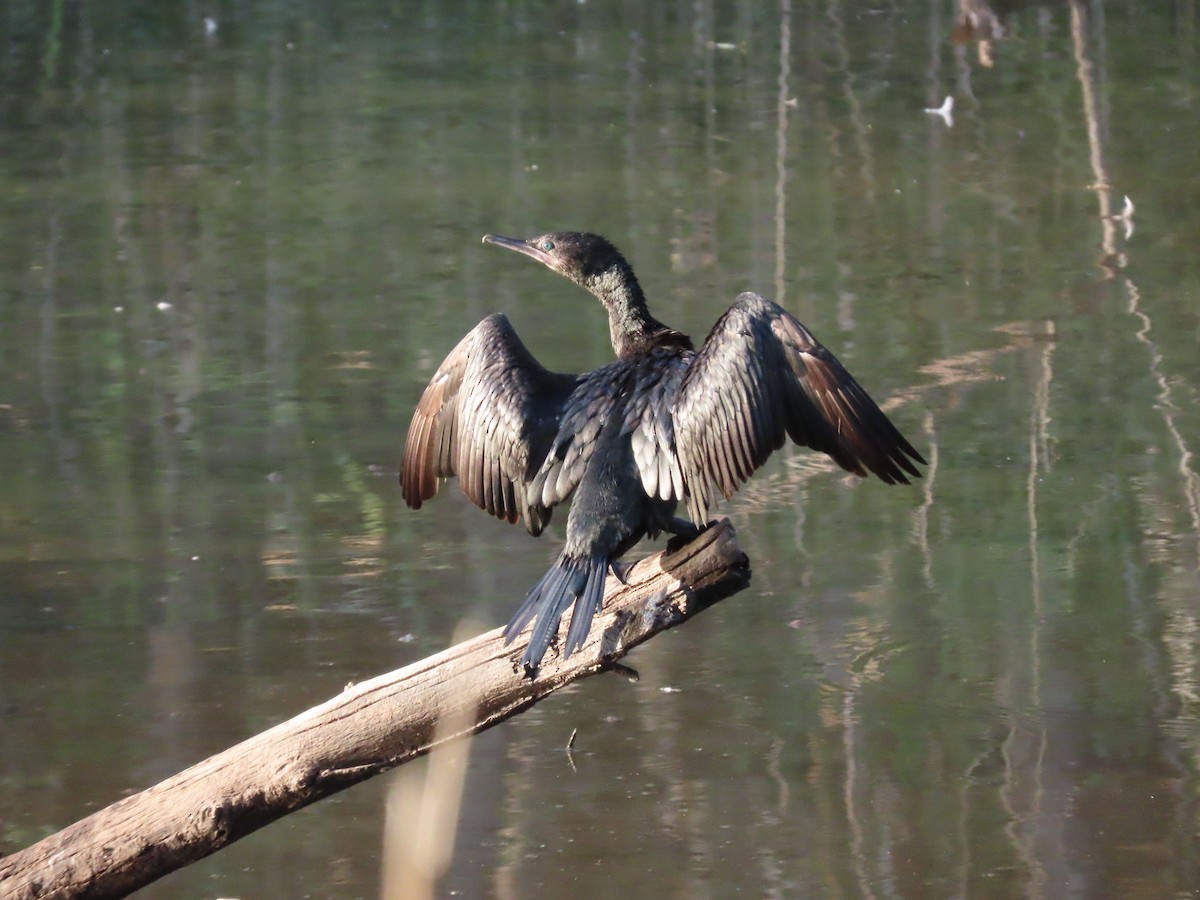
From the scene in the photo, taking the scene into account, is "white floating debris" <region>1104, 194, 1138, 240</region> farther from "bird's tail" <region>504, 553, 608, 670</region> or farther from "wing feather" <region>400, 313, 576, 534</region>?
"bird's tail" <region>504, 553, 608, 670</region>

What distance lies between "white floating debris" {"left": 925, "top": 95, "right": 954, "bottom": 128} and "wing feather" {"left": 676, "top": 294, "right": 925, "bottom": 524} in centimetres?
838

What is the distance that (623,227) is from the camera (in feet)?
33.3

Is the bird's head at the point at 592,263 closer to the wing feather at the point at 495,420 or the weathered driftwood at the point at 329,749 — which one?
the wing feather at the point at 495,420

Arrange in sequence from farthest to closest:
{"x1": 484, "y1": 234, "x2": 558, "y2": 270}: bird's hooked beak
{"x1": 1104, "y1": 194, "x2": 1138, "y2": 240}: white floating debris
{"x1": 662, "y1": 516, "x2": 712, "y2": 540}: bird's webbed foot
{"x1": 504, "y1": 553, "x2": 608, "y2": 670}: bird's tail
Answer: {"x1": 1104, "y1": 194, "x2": 1138, "y2": 240}: white floating debris < {"x1": 484, "y1": 234, "x2": 558, "y2": 270}: bird's hooked beak < {"x1": 662, "y1": 516, "x2": 712, "y2": 540}: bird's webbed foot < {"x1": 504, "y1": 553, "x2": 608, "y2": 670}: bird's tail

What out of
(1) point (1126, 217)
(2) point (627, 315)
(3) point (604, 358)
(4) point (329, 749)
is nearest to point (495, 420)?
(2) point (627, 315)

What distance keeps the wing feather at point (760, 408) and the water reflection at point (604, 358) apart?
1.04 meters

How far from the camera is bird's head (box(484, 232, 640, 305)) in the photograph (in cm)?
487

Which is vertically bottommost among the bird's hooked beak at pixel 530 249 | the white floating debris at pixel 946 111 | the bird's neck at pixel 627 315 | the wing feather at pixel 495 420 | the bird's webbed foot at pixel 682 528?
the white floating debris at pixel 946 111

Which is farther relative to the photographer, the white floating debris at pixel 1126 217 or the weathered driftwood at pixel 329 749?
the white floating debris at pixel 1126 217

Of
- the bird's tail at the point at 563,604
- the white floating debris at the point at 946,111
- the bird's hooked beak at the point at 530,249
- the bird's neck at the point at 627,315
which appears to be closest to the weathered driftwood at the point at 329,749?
the bird's tail at the point at 563,604

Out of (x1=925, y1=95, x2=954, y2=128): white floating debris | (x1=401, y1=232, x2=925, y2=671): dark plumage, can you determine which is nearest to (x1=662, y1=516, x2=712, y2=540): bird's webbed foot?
(x1=401, y1=232, x2=925, y2=671): dark plumage

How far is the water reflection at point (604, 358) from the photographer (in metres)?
4.83

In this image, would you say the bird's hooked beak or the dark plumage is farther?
the bird's hooked beak

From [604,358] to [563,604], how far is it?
4.28 m
